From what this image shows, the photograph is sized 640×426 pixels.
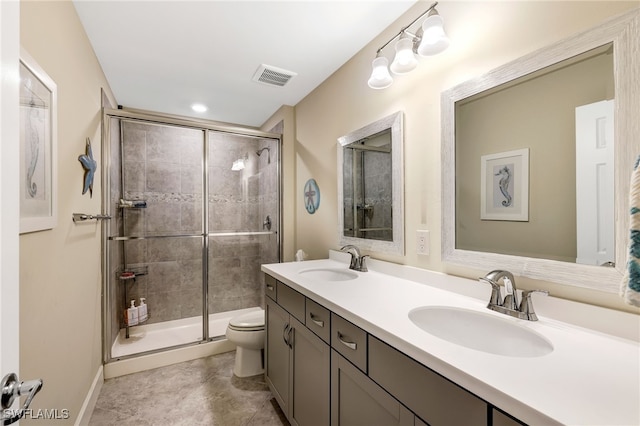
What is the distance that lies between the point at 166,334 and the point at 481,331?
2852mm

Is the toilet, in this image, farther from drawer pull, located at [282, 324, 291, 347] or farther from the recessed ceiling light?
the recessed ceiling light

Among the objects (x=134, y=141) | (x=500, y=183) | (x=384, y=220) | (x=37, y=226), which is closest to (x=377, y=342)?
(x=500, y=183)

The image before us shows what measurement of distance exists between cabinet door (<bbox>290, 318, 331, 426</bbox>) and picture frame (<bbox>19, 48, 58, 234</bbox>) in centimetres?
117

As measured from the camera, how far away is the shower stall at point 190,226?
2.63 m

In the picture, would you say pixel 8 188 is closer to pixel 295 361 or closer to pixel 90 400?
pixel 295 361

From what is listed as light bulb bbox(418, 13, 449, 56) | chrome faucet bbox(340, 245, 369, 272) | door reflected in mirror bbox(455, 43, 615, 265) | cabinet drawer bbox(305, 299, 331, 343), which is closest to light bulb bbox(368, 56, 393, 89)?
light bulb bbox(418, 13, 449, 56)

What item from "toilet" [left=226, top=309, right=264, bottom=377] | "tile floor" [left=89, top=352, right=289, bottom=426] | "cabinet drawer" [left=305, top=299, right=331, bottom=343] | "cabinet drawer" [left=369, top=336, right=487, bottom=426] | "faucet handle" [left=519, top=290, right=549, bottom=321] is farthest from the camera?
"toilet" [left=226, top=309, right=264, bottom=377]

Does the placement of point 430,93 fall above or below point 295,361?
above

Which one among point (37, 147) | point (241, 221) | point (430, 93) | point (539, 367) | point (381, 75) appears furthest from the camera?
point (241, 221)

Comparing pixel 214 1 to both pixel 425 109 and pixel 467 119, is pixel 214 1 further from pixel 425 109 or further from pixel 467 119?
pixel 467 119

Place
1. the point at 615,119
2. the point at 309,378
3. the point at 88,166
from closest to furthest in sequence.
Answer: the point at 615,119 < the point at 309,378 < the point at 88,166

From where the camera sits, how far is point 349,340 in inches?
41.4

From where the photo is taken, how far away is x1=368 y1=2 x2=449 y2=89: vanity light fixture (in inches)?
48.1

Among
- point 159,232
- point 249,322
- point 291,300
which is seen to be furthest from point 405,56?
point 159,232
